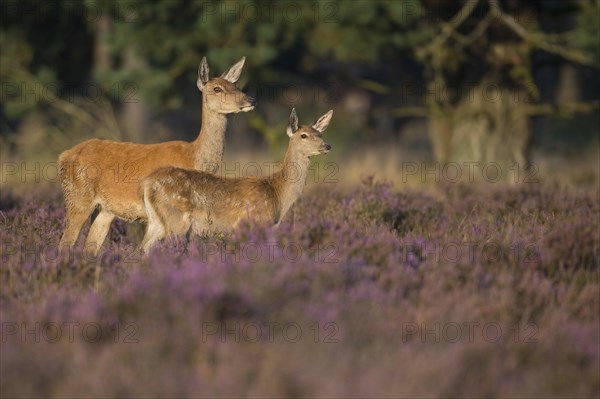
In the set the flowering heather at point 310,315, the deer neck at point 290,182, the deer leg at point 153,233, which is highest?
the deer neck at point 290,182

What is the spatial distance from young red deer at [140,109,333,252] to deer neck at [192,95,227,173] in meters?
0.78

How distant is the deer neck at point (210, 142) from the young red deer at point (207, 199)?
785 mm

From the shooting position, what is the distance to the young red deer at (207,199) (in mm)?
8266

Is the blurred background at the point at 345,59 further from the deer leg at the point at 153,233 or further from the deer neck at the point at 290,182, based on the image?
the deer leg at the point at 153,233

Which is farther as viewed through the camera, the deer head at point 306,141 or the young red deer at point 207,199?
the deer head at point 306,141

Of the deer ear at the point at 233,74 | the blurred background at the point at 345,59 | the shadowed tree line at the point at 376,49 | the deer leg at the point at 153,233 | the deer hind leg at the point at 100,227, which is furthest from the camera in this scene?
the shadowed tree line at the point at 376,49

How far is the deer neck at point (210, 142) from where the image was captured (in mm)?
9461

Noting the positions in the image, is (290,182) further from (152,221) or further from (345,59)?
(345,59)

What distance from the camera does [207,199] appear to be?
8.39 meters

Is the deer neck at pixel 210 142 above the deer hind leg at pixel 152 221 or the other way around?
above

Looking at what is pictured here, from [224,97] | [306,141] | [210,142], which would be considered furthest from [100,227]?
[306,141]

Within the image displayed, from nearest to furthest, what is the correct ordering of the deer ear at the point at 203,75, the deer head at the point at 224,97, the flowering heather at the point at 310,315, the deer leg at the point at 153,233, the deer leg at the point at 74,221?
1. the flowering heather at the point at 310,315
2. the deer leg at the point at 153,233
3. the deer leg at the point at 74,221
4. the deer head at the point at 224,97
5. the deer ear at the point at 203,75

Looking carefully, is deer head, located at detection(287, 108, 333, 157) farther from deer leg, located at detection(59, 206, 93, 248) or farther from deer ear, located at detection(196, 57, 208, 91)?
deer leg, located at detection(59, 206, 93, 248)

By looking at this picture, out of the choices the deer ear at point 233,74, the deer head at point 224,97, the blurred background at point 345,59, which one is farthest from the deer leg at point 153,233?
the blurred background at point 345,59
